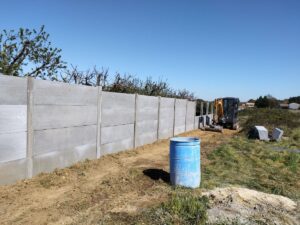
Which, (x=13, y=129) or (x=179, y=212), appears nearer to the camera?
(x=179, y=212)

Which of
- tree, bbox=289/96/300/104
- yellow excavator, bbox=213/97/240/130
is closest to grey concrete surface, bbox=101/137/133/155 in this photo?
yellow excavator, bbox=213/97/240/130

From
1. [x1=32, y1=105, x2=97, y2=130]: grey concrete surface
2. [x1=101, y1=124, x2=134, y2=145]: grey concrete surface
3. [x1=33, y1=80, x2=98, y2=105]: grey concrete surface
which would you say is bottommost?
[x1=101, y1=124, x2=134, y2=145]: grey concrete surface

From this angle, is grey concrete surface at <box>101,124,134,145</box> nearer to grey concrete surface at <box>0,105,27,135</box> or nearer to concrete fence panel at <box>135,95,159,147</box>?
concrete fence panel at <box>135,95,159,147</box>

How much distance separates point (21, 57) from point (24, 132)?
589 cm

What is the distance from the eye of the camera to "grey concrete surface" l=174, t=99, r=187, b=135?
753 inches

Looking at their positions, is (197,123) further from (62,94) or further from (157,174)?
(62,94)

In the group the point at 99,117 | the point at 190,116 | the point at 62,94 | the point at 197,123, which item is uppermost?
the point at 62,94

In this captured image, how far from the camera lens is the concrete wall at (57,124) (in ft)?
21.8

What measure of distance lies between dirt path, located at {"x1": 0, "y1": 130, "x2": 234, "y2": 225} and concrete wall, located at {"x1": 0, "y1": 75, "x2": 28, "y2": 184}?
0.31m

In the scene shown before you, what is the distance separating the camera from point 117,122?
11.2 metres

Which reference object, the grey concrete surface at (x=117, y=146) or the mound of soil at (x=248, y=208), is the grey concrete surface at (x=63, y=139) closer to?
the grey concrete surface at (x=117, y=146)

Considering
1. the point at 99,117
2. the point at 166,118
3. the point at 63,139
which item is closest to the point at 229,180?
the point at 99,117

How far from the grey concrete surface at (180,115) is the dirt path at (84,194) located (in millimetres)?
9588

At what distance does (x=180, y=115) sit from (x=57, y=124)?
41.7 ft
